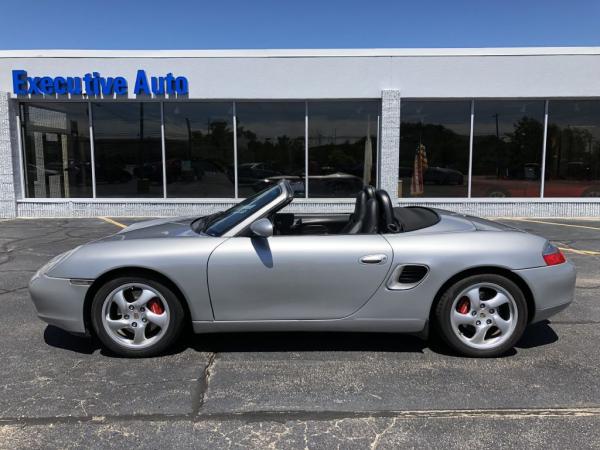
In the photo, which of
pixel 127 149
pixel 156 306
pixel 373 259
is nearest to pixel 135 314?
pixel 156 306

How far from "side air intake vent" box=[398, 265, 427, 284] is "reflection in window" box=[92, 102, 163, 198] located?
397 inches

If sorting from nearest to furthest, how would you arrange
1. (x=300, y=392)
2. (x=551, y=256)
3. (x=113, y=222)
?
(x=300, y=392), (x=551, y=256), (x=113, y=222)

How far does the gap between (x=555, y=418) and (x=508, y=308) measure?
96cm

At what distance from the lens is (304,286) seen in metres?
3.62

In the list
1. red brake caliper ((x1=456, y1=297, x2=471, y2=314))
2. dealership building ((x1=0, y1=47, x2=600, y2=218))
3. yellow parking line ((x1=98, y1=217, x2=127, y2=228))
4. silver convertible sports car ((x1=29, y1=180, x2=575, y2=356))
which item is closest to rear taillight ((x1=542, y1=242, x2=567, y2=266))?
silver convertible sports car ((x1=29, y1=180, x2=575, y2=356))

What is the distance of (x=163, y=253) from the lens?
3.64m

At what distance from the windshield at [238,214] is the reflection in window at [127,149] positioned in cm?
889

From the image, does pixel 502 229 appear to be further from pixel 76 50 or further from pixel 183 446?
pixel 76 50

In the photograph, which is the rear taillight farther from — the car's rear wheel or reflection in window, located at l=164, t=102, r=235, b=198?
reflection in window, located at l=164, t=102, r=235, b=198

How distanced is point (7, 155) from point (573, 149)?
13942mm

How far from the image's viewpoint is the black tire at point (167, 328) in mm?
3654

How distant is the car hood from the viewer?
3.97 meters

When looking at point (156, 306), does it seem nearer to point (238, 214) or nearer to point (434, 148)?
point (238, 214)

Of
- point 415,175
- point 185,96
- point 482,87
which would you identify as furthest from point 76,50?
point 482,87
